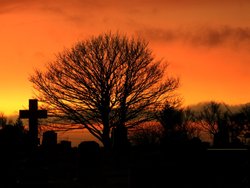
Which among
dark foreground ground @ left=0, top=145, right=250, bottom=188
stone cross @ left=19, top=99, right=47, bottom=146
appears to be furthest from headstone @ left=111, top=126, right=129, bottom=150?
dark foreground ground @ left=0, top=145, right=250, bottom=188

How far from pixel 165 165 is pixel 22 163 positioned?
6.09m

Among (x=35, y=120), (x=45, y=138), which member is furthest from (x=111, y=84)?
(x=35, y=120)

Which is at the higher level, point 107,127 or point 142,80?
point 142,80

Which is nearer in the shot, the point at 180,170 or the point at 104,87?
the point at 180,170

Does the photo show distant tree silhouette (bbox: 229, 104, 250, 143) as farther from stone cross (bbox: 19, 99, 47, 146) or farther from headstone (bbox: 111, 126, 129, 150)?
stone cross (bbox: 19, 99, 47, 146)

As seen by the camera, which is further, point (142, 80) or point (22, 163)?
point (142, 80)

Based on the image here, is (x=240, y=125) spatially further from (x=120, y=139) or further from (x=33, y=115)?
(x=33, y=115)

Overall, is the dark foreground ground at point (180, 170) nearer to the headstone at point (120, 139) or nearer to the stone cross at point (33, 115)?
the stone cross at point (33, 115)

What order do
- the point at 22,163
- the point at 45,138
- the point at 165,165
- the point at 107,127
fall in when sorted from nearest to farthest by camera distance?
the point at 165,165 < the point at 22,163 < the point at 45,138 < the point at 107,127

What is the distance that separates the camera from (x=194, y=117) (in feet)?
186

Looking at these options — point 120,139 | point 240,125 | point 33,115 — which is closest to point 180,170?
point 33,115

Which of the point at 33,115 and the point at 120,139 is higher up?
the point at 33,115

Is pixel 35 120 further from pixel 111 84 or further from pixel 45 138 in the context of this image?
pixel 111 84

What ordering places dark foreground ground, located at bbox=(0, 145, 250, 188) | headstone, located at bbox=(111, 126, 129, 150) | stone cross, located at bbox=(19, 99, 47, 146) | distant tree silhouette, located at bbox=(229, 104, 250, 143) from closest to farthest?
dark foreground ground, located at bbox=(0, 145, 250, 188)
stone cross, located at bbox=(19, 99, 47, 146)
headstone, located at bbox=(111, 126, 129, 150)
distant tree silhouette, located at bbox=(229, 104, 250, 143)
